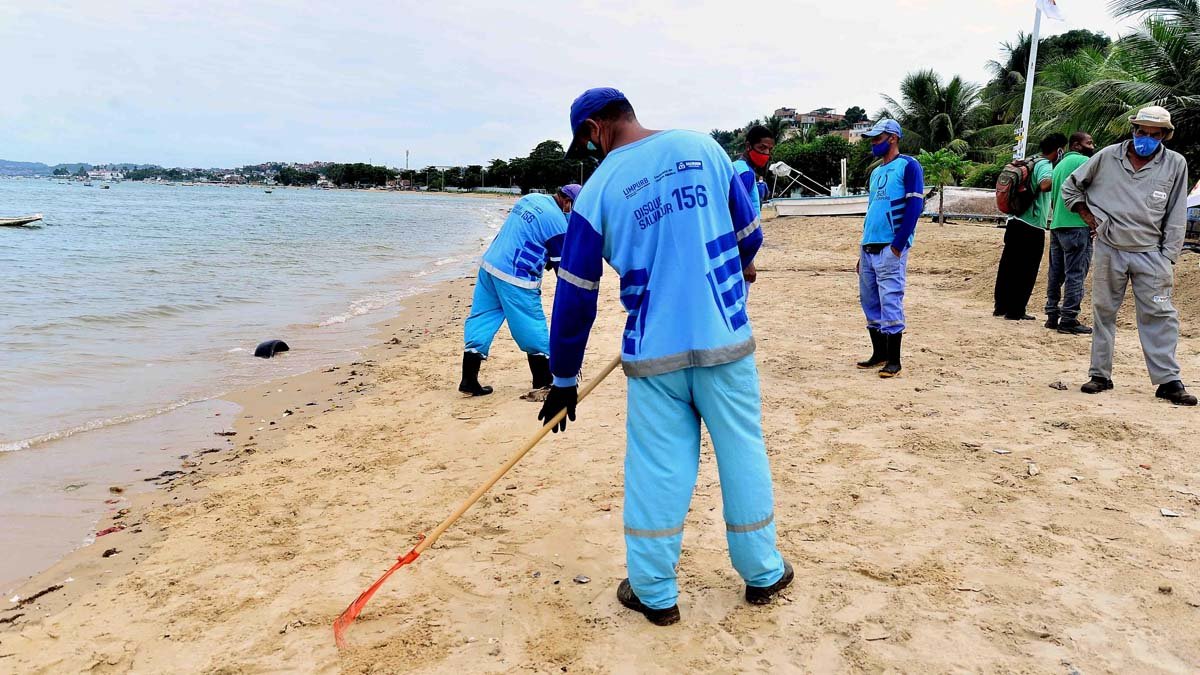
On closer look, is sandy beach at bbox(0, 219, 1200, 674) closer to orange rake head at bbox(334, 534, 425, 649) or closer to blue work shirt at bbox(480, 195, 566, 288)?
orange rake head at bbox(334, 534, 425, 649)

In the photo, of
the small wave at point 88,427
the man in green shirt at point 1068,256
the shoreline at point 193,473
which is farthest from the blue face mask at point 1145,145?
the small wave at point 88,427

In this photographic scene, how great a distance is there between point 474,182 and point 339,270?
136 meters

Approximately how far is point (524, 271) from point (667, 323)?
3.38 metres

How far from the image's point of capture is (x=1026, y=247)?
27.3ft

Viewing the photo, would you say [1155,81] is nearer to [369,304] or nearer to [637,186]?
[369,304]

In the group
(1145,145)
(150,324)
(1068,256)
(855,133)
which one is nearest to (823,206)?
(1068,256)

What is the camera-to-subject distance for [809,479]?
13.3ft

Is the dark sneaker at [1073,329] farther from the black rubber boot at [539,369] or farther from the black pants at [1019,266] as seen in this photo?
the black rubber boot at [539,369]

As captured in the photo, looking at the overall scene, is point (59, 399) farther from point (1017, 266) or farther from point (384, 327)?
point (1017, 266)

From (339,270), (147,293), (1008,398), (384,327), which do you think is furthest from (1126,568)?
(339,270)

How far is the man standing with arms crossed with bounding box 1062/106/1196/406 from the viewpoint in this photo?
5062 millimetres

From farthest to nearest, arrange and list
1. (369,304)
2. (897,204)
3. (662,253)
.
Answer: (369,304) → (897,204) → (662,253)

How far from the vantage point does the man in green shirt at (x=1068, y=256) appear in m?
7.52

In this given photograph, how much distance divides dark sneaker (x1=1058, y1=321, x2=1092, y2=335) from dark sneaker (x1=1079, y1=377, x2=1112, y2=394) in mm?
2360
